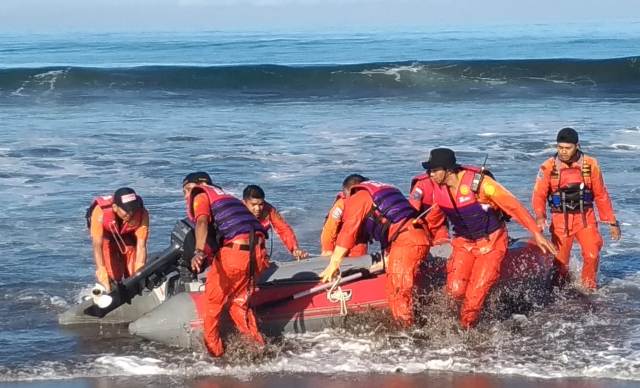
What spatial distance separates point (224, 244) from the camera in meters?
7.05

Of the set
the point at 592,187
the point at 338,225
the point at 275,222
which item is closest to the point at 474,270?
the point at 338,225

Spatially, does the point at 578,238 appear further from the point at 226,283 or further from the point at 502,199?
the point at 226,283

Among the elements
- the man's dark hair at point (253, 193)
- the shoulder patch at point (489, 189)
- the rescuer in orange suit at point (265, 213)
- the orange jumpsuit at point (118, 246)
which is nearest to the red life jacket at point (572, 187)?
the shoulder patch at point (489, 189)

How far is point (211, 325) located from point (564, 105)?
811 inches

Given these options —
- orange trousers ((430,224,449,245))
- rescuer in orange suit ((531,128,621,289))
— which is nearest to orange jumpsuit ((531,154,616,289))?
rescuer in orange suit ((531,128,621,289))

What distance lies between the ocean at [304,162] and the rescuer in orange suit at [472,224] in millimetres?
368

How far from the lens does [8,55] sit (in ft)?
147

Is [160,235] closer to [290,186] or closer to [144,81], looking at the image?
[290,186]

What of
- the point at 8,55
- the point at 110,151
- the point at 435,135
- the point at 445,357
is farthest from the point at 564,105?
the point at 8,55

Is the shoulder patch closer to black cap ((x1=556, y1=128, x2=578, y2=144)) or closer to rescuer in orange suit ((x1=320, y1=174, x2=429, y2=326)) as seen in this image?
rescuer in orange suit ((x1=320, y1=174, x2=429, y2=326))

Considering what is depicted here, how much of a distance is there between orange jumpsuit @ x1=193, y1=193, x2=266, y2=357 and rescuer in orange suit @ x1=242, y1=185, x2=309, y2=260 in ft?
3.64

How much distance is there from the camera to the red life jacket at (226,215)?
7.01m

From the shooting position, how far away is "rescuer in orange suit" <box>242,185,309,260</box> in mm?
8305

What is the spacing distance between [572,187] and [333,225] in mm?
2163
